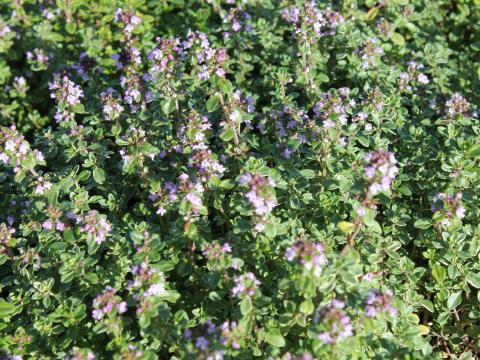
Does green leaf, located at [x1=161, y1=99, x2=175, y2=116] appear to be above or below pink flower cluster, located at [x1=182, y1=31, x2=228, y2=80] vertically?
below

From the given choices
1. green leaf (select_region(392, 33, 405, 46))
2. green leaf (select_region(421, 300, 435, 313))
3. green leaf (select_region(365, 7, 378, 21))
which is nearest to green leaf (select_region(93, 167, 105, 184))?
green leaf (select_region(421, 300, 435, 313))

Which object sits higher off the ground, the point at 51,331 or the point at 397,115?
the point at 397,115

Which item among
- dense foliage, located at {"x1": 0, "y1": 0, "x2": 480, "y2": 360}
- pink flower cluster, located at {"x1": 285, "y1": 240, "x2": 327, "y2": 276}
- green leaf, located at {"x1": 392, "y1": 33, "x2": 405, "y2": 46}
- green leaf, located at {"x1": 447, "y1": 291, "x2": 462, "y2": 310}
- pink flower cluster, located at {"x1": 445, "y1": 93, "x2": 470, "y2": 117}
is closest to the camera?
pink flower cluster, located at {"x1": 285, "y1": 240, "x2": 327, "y2": 276}

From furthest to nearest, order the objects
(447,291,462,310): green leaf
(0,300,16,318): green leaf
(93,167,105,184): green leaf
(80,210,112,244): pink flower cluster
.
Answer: (93,167,105,184): green leaf
(447,291,462,310): green leaf
(0,300,16,318): green leaf
(80,210,112,244): pink flower cluster

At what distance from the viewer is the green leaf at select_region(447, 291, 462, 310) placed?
416 centimetres

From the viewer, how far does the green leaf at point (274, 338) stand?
355cm

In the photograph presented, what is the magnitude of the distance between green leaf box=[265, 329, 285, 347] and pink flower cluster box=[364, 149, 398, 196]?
1120 mm

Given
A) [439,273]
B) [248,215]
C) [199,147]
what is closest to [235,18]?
[199,147]

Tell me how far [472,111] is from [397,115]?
667mm

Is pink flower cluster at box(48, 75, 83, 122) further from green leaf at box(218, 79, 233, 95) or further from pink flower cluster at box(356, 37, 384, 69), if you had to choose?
pink flower cluster at box(356, 37, 384, 69)

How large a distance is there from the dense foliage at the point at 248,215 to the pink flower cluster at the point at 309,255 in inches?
0.5

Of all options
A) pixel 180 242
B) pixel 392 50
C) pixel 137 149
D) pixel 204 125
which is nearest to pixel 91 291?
pixel 180 242

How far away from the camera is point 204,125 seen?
14.1ft

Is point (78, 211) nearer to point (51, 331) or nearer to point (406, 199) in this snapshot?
point (51, 331)
